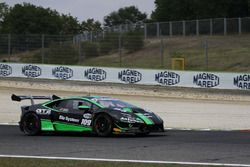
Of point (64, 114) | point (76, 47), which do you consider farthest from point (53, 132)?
point (76, 47)

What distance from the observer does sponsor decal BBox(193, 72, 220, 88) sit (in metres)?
34.0

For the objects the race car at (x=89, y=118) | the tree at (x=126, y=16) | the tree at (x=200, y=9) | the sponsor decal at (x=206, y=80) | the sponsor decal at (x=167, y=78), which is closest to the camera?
the race car at (x=89, y=118)

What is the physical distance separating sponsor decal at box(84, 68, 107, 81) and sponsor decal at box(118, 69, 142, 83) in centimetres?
105

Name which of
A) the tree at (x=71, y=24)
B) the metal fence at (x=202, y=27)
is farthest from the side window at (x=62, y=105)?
the tree at (x=71, y=24)

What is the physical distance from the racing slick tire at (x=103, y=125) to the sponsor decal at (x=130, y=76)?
18875 mm

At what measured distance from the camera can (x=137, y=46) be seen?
4662cm

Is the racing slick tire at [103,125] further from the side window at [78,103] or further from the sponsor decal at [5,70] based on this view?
the sponsor decal at [5,70]

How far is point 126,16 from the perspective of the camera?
151 m

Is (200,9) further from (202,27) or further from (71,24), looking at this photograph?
(71,24)

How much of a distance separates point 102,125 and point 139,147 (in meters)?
3.38

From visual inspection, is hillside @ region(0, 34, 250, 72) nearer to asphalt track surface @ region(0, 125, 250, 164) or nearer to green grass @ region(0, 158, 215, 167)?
asphalt track surface @ region(0, 125, 250, 164)

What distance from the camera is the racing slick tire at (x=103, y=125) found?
686 inches

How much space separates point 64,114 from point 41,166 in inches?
300

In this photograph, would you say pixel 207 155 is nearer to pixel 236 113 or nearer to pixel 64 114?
pixel 64 114
